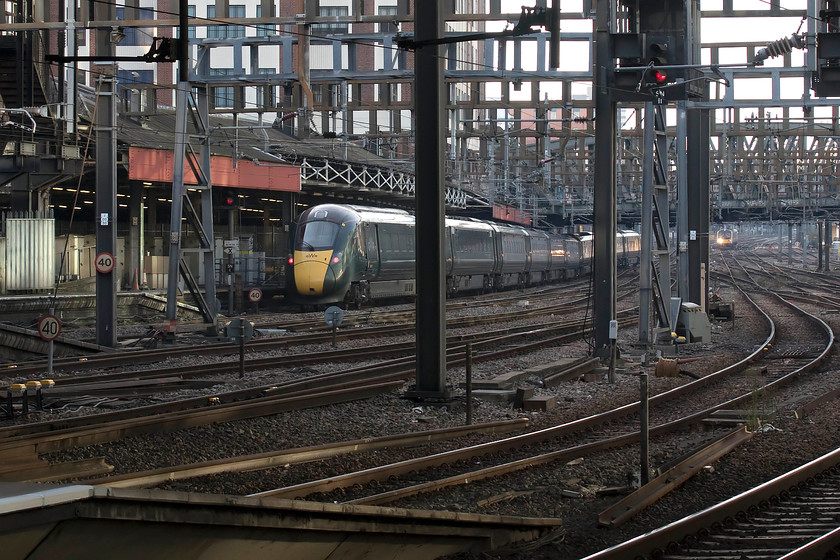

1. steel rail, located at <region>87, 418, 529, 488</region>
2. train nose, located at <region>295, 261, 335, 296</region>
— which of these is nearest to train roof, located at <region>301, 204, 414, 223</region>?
Answer: train nose, located at <region>295, 261, 335, 296</region>

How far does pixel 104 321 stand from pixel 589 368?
30.3ft

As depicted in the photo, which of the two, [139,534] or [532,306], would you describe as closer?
[139,534]

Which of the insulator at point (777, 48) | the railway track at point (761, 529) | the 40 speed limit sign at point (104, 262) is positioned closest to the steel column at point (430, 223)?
the railway track at point (761, 529)

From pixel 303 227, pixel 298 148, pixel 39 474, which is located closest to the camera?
pixel 39 474

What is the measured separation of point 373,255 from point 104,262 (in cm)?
1221

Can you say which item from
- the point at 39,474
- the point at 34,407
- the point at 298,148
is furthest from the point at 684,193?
the point at 298,148

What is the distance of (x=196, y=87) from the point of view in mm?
21266

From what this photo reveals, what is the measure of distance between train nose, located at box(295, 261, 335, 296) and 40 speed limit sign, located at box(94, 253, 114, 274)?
10.1 m

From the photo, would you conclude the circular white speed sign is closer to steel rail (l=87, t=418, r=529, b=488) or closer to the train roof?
steel rail (l=87, t=418, r=529, b=488)

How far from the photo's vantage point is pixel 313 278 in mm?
28422

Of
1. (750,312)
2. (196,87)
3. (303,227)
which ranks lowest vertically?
(750,312)

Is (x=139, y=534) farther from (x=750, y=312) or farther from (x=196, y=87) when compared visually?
(x=750, y=312)

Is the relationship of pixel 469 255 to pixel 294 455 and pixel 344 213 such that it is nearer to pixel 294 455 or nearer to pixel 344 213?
pixel 344 213

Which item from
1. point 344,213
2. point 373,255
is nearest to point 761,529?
point 344,213
